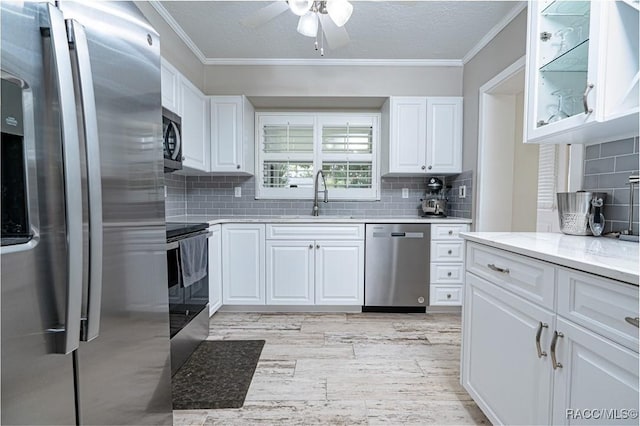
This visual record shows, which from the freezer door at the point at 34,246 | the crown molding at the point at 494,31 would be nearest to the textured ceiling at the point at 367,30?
the crown molding at the point at 494,31

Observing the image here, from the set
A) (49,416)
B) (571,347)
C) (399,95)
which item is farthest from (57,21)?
(399,95)

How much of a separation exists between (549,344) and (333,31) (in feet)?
6.52

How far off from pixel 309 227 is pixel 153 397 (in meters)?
1.95

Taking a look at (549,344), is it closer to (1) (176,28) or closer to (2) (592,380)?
(2) (592,380)

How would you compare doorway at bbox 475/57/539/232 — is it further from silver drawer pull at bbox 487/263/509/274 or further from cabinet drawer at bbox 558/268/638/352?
cabinet drawer at bbox 558/268/638/352

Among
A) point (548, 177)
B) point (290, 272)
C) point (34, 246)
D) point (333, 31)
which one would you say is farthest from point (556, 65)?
point (290, 272)

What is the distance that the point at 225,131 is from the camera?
3082 mm

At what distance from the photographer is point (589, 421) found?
849mm

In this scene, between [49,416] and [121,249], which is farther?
[121,249]

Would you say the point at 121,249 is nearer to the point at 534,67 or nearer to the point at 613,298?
the point at 613,298

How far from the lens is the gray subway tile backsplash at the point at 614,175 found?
53.9 inches

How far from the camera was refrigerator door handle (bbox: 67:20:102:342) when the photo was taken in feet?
2.29

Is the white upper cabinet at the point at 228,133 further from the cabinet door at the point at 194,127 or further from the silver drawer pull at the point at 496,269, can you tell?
the silver drawer pull at the point at 496,269

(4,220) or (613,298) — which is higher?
(4,220)
